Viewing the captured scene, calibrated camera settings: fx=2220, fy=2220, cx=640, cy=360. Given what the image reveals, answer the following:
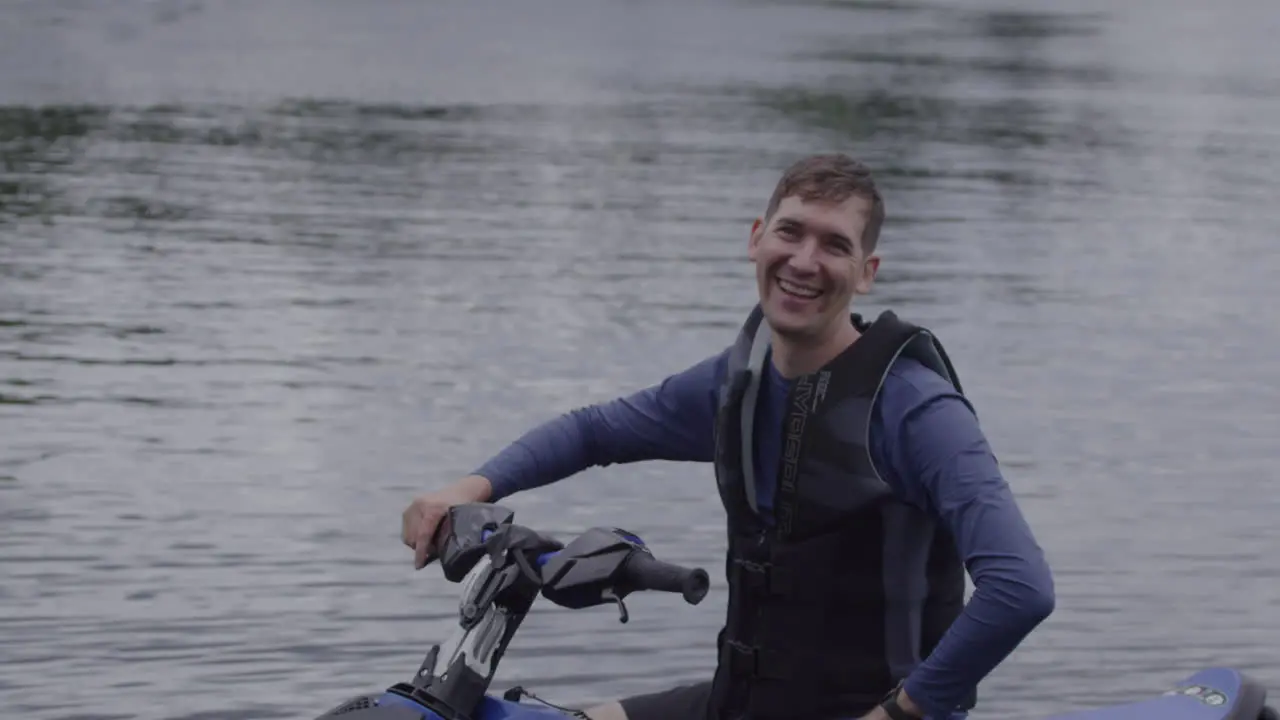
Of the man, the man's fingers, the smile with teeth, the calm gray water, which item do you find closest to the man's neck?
the man

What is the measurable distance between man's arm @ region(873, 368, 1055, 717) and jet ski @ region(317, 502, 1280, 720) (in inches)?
18.4

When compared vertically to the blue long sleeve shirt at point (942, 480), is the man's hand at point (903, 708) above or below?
below

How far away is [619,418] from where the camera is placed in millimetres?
4887

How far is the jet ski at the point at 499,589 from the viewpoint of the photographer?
3770 mm

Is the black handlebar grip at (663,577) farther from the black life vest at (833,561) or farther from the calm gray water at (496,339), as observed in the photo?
the calm gray water at (496,339)

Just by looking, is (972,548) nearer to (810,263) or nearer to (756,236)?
(810,263)

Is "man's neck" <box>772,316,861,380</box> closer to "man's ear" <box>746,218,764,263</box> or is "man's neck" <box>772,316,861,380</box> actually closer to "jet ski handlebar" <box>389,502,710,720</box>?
"man's ear" <box>746,218,764,263</box>

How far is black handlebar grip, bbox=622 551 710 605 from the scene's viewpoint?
3.76 m

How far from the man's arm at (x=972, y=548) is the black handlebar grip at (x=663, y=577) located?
0.49 meters

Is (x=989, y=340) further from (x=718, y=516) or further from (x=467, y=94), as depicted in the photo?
(x=467, y=94)

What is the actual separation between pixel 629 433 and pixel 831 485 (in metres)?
0.74

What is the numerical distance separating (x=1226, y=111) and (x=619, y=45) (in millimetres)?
16884

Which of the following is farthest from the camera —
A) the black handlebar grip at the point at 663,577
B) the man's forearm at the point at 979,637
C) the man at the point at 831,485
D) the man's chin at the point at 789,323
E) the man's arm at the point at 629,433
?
the man's arm at the point at 629,433

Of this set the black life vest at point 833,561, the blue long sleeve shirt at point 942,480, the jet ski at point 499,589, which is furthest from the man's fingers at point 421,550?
the black life vest at point 833,561
